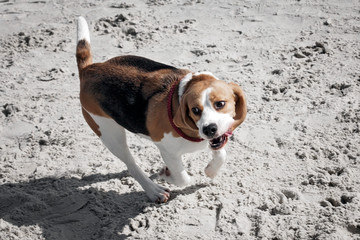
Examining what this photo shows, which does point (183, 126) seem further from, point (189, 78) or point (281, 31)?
point (281, 31)

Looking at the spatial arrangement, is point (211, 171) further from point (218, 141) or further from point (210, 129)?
point (210, 129)

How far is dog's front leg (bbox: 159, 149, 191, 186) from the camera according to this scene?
3811mm

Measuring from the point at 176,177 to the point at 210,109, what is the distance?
0.93m

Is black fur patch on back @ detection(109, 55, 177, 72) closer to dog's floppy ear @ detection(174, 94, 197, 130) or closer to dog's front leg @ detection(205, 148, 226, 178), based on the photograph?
dog's floppy ear @ detection(174, 94, 197, 130)

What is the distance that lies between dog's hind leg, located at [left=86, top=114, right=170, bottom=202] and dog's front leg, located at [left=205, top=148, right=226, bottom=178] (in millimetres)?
409

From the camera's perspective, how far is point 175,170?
3.87 meters

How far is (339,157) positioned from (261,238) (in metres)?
1.17

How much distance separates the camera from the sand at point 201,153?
156 inches

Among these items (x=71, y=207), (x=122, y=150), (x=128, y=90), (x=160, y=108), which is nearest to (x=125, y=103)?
(x=128, y=90)

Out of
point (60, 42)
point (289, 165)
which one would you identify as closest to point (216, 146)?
point (289, 165)

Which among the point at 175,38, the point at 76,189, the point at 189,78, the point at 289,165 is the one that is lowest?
the point at 76,189

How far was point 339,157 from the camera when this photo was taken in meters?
4.35

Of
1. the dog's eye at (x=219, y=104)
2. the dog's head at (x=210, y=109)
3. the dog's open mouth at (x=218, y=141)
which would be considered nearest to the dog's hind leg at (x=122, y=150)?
the dog's head at (x=210, y=109)

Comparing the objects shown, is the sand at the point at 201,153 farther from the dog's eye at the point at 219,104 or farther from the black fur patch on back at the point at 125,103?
the dog's eye at the point at 219,104
